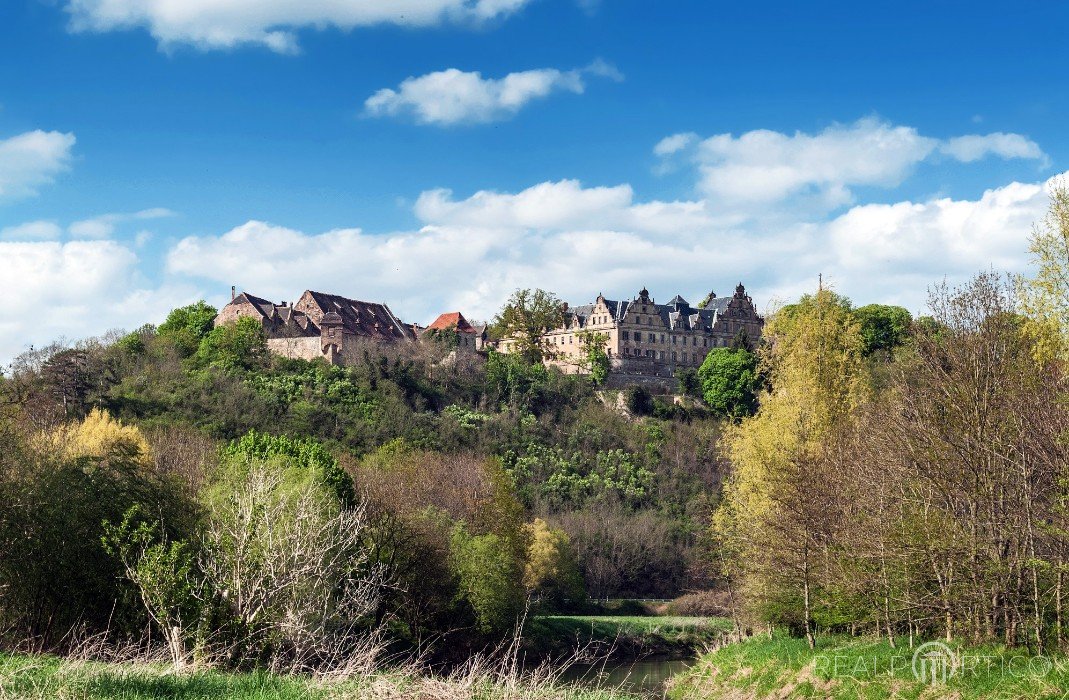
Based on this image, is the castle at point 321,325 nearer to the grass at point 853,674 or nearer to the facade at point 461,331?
the facade at point 461,331

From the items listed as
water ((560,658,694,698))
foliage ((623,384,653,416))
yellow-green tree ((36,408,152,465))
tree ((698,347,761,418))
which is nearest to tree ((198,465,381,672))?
water ((560,658,694,698))

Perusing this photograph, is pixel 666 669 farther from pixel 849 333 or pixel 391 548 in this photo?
pixel 849 333

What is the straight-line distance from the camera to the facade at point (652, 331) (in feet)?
372

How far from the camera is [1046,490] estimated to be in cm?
2222

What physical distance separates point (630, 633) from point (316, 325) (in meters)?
57.3

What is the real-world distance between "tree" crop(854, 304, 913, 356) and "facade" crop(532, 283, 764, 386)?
12985mm

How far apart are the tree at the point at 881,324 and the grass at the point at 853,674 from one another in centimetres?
6727

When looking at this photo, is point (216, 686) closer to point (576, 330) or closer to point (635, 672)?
point (635, 672)

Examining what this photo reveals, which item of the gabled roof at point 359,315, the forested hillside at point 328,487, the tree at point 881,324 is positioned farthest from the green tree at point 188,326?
the tree at point 881,324

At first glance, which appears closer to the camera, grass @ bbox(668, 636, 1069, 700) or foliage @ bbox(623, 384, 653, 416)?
grass @ bbox(668, 636, 1069, 700)

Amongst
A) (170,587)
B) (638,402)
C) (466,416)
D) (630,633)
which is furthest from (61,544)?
(638,402)

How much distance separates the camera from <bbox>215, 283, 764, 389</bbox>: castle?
3935 inches

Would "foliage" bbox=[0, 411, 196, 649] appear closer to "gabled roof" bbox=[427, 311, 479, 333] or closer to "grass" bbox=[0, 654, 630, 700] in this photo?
"grass" bbox=[0, 654, 630, 700]

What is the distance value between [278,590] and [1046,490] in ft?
49.6
